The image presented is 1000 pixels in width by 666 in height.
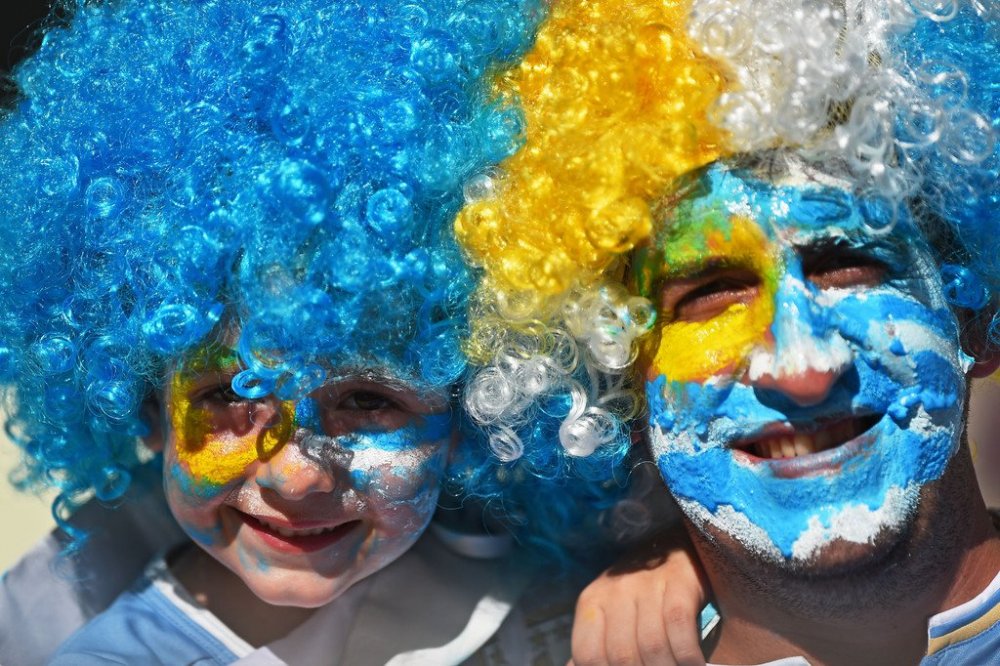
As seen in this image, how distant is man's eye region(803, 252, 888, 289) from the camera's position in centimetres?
220

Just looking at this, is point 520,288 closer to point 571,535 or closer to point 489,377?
point 489,377

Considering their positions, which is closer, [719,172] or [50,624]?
[719,172]

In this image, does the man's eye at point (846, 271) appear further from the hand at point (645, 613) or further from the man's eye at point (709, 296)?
the hand at point (645, 613)

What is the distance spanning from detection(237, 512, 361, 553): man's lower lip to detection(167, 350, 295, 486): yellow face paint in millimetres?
137

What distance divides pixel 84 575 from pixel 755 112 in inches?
76.6

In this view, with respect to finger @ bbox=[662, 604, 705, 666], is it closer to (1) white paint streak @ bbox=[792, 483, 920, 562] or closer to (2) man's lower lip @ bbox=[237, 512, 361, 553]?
(1) white paint streak @ bbox=[792, 483, 920, 562]

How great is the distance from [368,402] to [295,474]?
22 centimetres

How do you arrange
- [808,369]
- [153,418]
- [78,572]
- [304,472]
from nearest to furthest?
[808,369] < [304,472] < [153,418] < [78,572]

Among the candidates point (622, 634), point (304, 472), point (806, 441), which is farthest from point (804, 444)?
point (304, 472)

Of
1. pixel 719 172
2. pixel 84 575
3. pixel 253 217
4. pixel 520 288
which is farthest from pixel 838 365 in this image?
pixel 84 575

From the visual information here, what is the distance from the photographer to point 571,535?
276 cm

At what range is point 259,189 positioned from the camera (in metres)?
2.20

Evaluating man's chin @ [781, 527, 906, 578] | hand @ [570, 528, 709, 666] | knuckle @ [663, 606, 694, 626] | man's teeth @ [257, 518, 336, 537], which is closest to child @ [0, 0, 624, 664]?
man's teeth @ [257, 518, 336, 537]

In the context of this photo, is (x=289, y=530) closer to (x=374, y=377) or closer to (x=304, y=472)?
(x=304, y=472)
